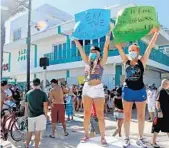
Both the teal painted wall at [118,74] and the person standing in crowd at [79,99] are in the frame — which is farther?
the teal painted wall at [118,74]

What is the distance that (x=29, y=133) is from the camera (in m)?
7.21

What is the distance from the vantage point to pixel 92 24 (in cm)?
527

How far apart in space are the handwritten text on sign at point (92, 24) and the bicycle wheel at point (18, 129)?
4.34m

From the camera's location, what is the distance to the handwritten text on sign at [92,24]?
5191 millimetres

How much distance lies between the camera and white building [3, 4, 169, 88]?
20328 millimetres

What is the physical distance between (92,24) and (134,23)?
0.71m

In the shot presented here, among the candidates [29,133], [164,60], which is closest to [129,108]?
[29,133]

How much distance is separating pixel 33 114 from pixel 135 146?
294 cm

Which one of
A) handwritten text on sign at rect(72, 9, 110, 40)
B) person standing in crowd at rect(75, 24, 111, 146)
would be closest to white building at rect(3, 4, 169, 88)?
handwritten text on sign at rect(72, 9, 110, 40)

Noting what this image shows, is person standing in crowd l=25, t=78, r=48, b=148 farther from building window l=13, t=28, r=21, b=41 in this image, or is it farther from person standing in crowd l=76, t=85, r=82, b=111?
building window l=13, t=28, r=21, b=41

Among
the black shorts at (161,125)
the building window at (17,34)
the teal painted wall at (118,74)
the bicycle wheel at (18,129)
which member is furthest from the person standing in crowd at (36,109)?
the building window at (17,34)

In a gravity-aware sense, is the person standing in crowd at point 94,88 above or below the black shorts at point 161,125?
above

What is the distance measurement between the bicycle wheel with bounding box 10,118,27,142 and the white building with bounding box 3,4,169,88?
35.6ft

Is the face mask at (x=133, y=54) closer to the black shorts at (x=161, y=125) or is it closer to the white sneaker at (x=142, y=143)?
the white sneaker at (x=142, y=143)
